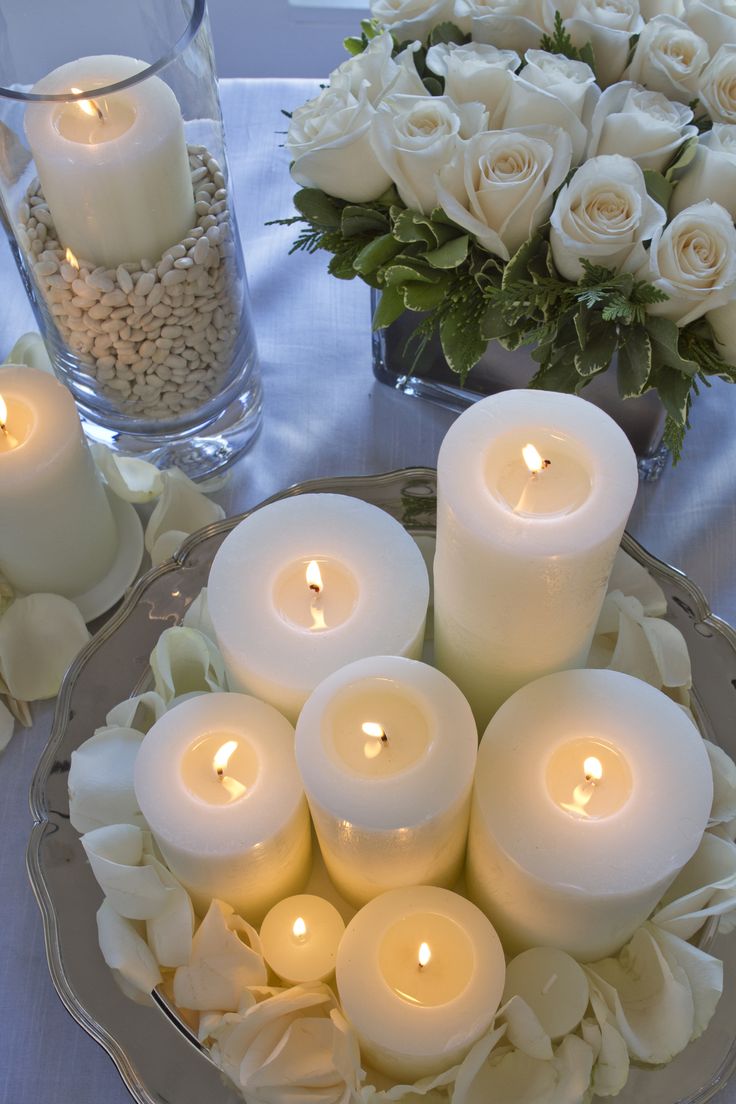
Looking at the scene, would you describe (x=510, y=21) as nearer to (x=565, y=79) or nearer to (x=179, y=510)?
(x=565, y=79)

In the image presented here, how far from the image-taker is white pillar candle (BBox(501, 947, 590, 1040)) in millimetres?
460

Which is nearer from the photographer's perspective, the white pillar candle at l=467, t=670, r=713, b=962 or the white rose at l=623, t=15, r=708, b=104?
the white pillar candle at l=467, t=670, r=713, b=962

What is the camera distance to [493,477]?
0.43 m

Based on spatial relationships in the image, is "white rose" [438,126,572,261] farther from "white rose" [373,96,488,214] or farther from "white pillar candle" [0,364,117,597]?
"white pillar candle" [0,364,117,597]

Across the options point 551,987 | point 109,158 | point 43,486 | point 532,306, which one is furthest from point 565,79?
point 551,987

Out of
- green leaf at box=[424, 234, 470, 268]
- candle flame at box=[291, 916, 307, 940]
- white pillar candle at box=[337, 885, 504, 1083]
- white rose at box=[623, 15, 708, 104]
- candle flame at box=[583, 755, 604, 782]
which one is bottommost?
candle flame at box=[291, 916, 307, 940]

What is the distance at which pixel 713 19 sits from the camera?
63cm

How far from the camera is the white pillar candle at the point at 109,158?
60 centimetres

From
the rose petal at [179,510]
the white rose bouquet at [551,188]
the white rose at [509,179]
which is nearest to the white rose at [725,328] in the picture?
the white rose bouquet at [551,188]

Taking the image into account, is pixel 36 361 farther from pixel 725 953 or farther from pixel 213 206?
pixel 725 953

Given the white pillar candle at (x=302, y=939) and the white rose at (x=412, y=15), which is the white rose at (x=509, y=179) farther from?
the white pillar candle at (x=302, y=939)

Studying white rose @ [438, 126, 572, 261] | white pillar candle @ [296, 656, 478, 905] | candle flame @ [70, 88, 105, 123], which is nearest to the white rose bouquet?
white rose @ [438, 126, 572, 261]

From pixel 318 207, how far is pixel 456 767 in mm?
352

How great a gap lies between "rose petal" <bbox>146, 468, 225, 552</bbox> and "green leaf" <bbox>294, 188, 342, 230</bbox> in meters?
0.17
